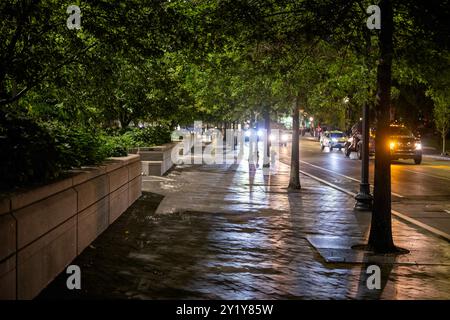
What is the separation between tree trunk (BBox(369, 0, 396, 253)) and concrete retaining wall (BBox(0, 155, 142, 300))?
4380 mm

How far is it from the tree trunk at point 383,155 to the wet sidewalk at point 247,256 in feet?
1.75

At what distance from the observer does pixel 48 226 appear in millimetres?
6910

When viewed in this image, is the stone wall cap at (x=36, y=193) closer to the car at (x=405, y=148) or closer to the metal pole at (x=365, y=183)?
the metal pole at (x=365, y=183)

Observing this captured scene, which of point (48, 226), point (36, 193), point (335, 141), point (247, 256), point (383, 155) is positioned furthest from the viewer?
point (335, 141)

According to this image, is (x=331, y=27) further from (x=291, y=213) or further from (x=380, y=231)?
(x=291, y=213)

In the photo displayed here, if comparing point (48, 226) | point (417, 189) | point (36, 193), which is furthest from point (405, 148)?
point (36, 193)

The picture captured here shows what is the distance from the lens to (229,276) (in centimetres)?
753

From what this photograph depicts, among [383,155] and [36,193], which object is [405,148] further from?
[36,193]

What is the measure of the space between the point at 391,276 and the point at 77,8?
5844 mm

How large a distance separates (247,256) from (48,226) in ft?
9.89

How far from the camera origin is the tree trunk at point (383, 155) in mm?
9312

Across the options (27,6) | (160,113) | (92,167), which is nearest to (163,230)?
(92,167)

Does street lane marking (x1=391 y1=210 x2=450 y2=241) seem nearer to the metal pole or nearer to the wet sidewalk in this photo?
the wet sidewalk
